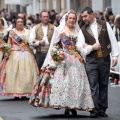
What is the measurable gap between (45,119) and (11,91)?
130 inches

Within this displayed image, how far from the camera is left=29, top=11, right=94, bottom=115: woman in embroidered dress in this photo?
39.2 ft

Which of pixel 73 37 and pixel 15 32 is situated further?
pixel 15 32

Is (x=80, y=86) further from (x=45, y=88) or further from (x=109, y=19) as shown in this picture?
(x=109, y=19)

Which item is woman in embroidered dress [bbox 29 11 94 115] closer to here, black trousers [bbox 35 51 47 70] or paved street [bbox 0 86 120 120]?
paved street [bbox 0 86 120 120]

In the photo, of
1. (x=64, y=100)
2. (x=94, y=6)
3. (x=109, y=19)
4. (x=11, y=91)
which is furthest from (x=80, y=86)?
(x=94, y=6)

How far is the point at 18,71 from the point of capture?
15320 millimetres

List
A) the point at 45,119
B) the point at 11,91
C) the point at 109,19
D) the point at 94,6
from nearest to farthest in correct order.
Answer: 1. the point at 45,119
2. the point at 11,91
3. the point at 109,19
4. the point at 94,6

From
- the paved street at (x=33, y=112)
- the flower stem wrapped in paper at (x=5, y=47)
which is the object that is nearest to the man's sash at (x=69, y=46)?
the paved street at (x=33, y=112)

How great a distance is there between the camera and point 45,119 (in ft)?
39.0

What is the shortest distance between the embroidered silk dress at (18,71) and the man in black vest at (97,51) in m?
3.21

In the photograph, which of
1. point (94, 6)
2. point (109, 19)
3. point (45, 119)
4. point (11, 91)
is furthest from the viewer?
point (94, 6)

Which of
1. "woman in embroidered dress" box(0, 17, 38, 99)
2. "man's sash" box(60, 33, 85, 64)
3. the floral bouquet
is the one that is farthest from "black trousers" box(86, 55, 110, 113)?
"woman in embroidered dress" box(0, 17, 38, 99)

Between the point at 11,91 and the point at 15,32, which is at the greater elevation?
the point at 15,32

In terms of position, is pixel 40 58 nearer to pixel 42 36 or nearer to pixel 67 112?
pixel 42 36
